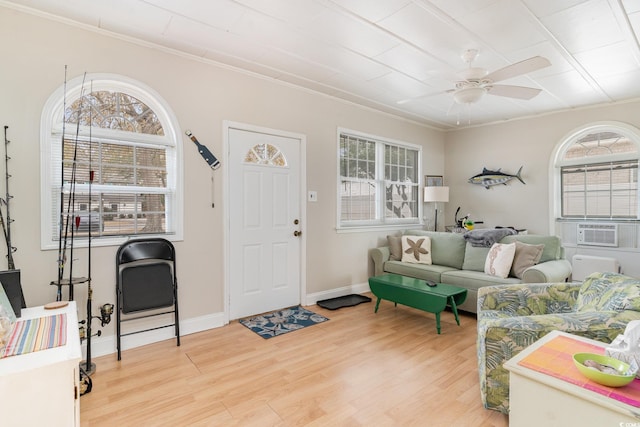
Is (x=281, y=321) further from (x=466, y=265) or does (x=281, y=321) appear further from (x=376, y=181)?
(x=376, y=181)

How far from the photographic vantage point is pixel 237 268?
11.6 ft

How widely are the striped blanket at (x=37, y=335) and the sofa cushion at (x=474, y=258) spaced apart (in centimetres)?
399

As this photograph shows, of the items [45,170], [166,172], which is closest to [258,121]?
[166,172]

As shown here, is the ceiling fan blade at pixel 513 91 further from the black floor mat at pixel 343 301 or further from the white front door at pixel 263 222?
the black floor mat at pixel 343 301

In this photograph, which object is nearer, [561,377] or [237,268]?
[561,377]

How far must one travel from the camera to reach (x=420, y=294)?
10.8ft

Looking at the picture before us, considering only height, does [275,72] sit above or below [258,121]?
above

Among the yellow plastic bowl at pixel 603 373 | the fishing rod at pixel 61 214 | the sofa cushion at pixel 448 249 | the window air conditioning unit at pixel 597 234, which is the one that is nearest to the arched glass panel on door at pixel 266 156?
the fishing rod at pixel 61 214

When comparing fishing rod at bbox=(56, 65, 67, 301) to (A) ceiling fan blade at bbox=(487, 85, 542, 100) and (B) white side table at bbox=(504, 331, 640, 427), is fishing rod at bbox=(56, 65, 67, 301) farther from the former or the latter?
(A) ceiling fan blade at bbox=(487, 85, 542, 100)

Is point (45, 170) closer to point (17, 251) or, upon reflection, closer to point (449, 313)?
point (17, 251)

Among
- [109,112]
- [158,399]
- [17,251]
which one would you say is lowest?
[158,399]

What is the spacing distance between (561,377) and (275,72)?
3454 mm

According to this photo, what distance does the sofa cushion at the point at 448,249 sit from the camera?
4.27 m

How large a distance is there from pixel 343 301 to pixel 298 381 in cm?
191
